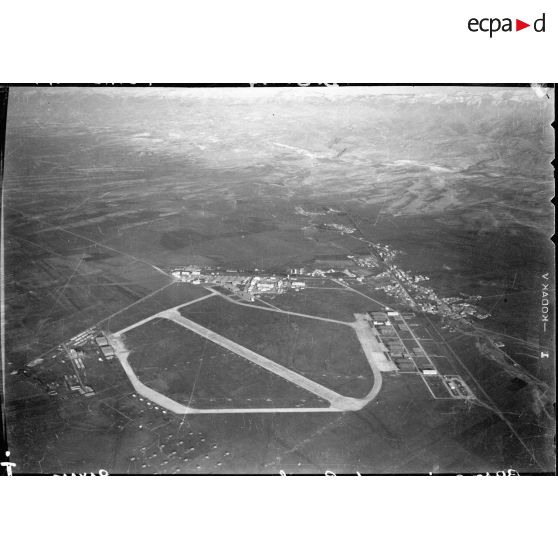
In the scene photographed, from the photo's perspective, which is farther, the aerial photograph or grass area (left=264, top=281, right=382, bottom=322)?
grass area (left=264, top=281, right=382, bottom=322)

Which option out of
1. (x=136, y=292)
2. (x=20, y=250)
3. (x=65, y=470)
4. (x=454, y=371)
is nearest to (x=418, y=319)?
(x=454, y=371)
